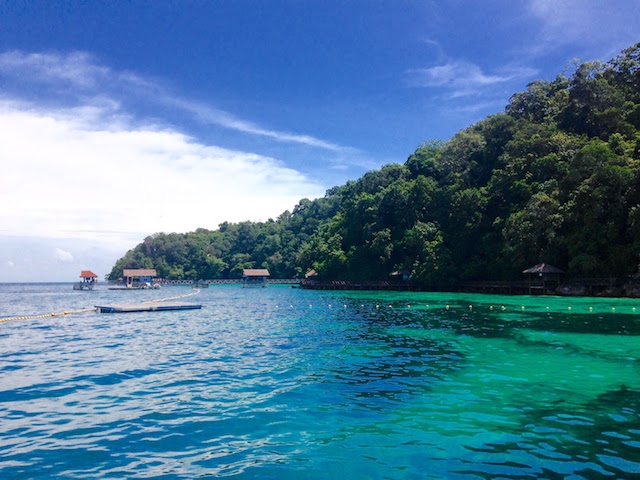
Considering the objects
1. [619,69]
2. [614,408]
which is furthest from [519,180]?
Answer: [614,408]

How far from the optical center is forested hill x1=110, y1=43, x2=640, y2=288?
127 ft

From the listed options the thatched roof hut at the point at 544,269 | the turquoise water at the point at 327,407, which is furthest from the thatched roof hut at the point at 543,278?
the turquoise water at the point at 327,407

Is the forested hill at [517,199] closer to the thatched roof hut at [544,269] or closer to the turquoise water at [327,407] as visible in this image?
the thatched roof hut at [544,269]

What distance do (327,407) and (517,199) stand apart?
48.5 meters

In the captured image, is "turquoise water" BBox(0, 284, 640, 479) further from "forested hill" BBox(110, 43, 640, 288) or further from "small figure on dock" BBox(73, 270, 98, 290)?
"small figure on dock" BBox(73, 270, 98, 290)

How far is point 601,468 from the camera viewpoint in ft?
20.4

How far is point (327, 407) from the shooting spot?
9578 millimetres

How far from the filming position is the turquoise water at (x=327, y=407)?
263 inches

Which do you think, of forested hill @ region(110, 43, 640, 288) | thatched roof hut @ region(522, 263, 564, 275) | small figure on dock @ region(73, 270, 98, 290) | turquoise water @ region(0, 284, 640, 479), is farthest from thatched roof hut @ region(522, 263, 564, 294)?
small figure on dock @ region(73, 270, 98, 290)

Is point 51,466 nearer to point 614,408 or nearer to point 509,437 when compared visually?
point 509,437

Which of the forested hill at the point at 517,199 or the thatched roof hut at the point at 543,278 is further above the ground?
the forested hill at the point at 517,199

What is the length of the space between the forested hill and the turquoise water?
74.0 feet

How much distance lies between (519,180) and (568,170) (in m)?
8.31

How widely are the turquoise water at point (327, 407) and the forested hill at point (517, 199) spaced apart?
2257cm
